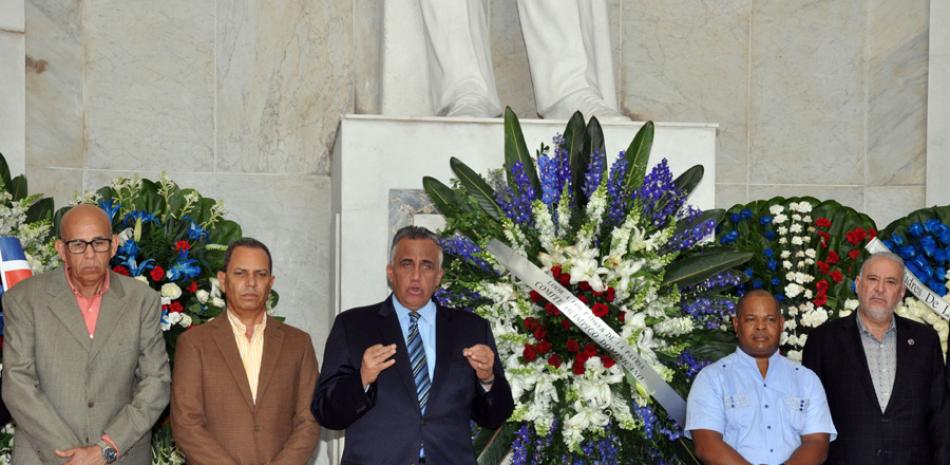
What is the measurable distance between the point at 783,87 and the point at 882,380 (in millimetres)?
3305

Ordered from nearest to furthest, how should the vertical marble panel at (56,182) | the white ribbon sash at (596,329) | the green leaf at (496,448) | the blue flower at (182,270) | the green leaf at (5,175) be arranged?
the white ribbon sash at (596,329)
the green leaf at (496,448)
the blue flower at (182,270)
the green leaf at (5,175)
the vertical marble panel at (56,182)

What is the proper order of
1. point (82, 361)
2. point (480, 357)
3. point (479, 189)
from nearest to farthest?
point (480, 357) → point (82, 361) → point (479, 189)

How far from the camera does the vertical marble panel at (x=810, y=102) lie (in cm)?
742

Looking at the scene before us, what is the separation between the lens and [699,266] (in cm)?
474

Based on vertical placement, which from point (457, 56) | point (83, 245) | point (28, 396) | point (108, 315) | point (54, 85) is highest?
point (457, 56)

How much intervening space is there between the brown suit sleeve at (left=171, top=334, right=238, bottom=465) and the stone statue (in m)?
2.15

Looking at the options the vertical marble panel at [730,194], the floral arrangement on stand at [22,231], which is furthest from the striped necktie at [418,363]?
the vertical marble panel at [730,194]

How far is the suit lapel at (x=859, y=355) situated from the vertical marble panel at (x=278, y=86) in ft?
10.8

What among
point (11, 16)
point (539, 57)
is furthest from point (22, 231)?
point (539, 57)

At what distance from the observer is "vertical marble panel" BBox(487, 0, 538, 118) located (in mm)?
7129

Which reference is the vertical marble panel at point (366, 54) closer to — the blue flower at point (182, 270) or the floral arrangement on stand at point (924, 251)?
the blue flower at point (182, 270)

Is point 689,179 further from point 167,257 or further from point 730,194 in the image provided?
point 730,194

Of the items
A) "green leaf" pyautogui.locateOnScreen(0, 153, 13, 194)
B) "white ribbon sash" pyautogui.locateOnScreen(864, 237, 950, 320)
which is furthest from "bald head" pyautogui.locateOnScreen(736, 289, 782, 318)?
"green leaf" pyautogui.locateOnScreen(0, 153, 13, 194)

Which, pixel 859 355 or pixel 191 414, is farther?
pixel 859 355
